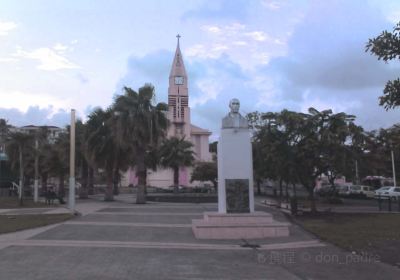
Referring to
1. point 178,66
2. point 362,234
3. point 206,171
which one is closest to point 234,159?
point 362,234

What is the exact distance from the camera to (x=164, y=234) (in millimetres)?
18344

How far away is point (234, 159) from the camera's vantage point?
1897 cm

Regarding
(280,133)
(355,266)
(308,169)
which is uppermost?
(280,133)

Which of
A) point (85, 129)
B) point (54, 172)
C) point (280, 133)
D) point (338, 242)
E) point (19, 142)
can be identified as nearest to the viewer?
point (338, 242)

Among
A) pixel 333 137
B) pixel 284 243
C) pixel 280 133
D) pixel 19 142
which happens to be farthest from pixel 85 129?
pixel 284 243

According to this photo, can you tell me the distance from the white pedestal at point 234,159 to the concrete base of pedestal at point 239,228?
2.59 ft

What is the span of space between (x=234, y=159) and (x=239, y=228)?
8.45 ft

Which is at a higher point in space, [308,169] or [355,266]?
[308,169]

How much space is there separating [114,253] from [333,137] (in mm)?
14379

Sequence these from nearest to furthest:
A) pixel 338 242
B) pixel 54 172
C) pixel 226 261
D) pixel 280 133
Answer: pixel 226 261 < pixel 338 242 < pixel 280 133 < pixel 54 172

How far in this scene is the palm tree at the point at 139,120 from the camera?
37.5 metres

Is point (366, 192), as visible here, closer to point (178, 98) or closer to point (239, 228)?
point (239, 228)

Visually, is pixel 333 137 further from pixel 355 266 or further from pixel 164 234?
pixel 355 266

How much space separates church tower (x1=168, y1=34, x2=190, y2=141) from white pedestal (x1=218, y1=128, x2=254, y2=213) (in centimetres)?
8753
